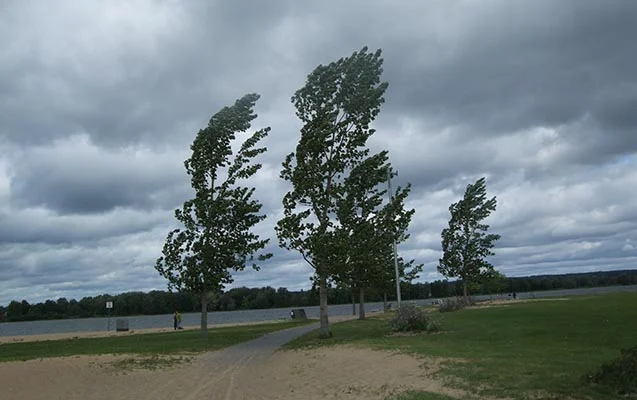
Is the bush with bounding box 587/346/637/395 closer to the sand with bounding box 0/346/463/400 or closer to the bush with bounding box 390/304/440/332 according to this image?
the sand with bounding box 0/346/463/400

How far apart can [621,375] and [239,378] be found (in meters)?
9.29

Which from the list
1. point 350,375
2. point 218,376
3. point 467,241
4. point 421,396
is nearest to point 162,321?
point 467,241

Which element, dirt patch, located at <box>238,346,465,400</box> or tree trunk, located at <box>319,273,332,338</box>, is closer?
dirt patch, located at <box>238,346,465,400</box>

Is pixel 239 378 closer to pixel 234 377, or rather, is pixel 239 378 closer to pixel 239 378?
pixel 239 378

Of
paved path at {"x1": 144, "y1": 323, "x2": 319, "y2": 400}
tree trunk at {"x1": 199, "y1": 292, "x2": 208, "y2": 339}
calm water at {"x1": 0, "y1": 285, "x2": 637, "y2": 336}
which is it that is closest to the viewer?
paved path at {"x1": 144, "y1": 323, "x2": 319, "y2": 400}

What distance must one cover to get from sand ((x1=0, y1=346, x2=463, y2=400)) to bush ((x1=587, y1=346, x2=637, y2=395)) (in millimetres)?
2433

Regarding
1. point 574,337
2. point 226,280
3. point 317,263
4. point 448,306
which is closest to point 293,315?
point 448,306

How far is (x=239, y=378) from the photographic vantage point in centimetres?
1580

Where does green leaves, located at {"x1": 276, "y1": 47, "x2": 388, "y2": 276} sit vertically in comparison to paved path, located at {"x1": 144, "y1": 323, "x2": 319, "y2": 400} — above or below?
above

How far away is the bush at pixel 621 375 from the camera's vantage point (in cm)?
973

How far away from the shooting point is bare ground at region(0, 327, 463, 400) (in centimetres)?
1274

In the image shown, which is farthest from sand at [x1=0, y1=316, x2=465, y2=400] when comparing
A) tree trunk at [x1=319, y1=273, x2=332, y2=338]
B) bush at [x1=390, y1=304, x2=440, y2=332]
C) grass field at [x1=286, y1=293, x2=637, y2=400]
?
bush at [x1=390, y1=304, x2=440, y2=332]

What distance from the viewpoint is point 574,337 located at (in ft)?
60.4

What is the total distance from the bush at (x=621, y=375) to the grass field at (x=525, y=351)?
0.69 ft
